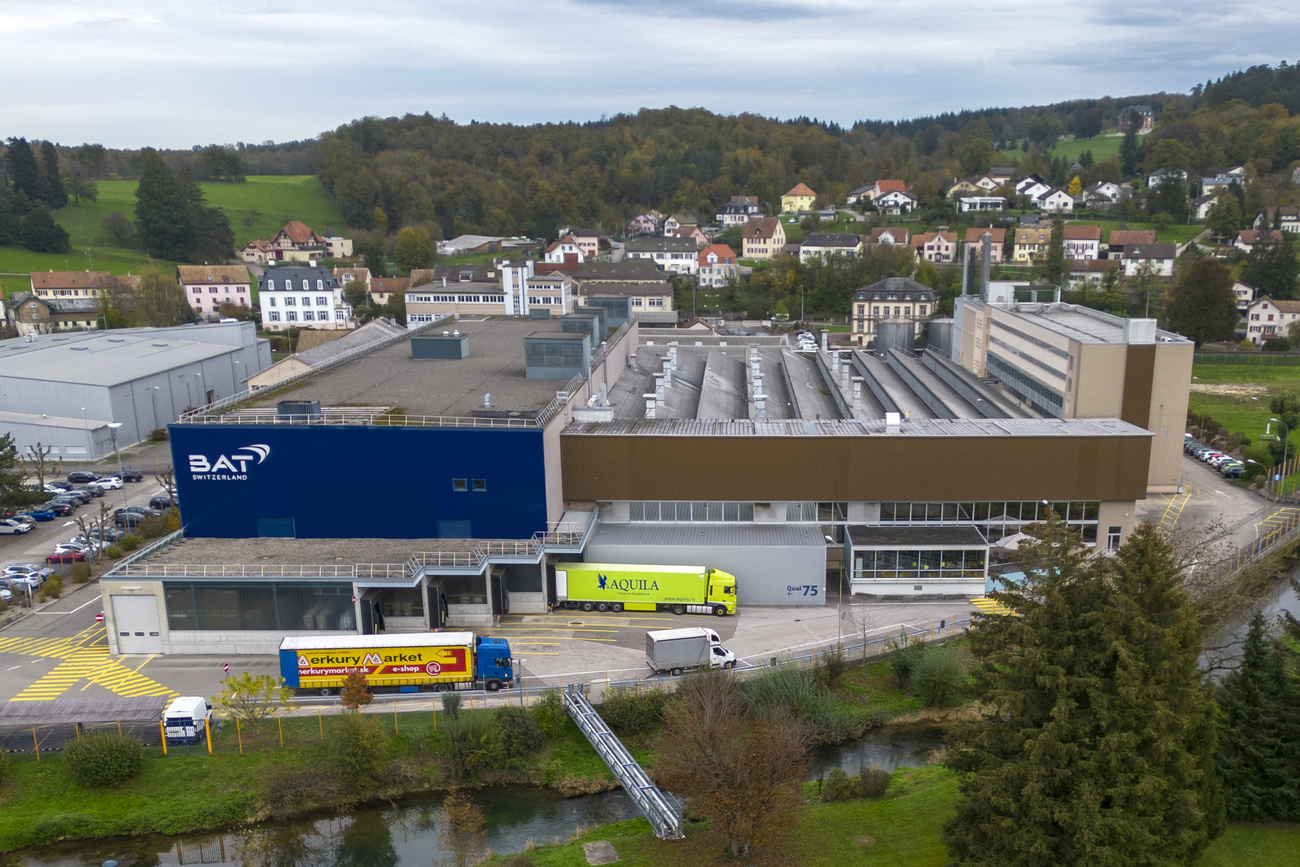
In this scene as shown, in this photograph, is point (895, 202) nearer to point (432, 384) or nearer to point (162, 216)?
point (162, 216)

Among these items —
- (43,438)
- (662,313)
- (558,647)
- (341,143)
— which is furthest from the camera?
(341,143)

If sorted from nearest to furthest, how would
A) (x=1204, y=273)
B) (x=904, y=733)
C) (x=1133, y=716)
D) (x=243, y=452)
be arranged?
1. (x=1133, y=716)
2. (x=904, y=733)
3. (x=243, y=452)
4. (x=1204, y=273)

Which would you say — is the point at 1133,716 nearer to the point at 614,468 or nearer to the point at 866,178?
the point at 614,468

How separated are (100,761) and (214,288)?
86.6 m

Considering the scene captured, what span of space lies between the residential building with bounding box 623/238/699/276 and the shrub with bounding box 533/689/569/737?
92.9m

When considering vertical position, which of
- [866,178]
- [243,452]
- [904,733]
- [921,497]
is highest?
[866,178]

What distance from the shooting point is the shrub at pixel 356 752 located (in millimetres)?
23438

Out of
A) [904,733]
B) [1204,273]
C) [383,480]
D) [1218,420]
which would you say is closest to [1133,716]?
[904,733]

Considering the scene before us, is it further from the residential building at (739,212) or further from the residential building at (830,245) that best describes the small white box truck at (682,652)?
the residential building at (739,212)

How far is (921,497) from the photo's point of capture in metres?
34.6

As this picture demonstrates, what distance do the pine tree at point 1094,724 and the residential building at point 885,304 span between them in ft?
222

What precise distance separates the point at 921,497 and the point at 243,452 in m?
24.6

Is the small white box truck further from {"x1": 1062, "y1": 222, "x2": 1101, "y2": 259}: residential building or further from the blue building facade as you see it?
{"x1": 1062, "y1": 222, "x2": 1101, "y2": 259}: residential building

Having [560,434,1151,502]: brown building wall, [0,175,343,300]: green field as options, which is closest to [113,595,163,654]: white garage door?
[560,434,1151,502]: brown building wall
